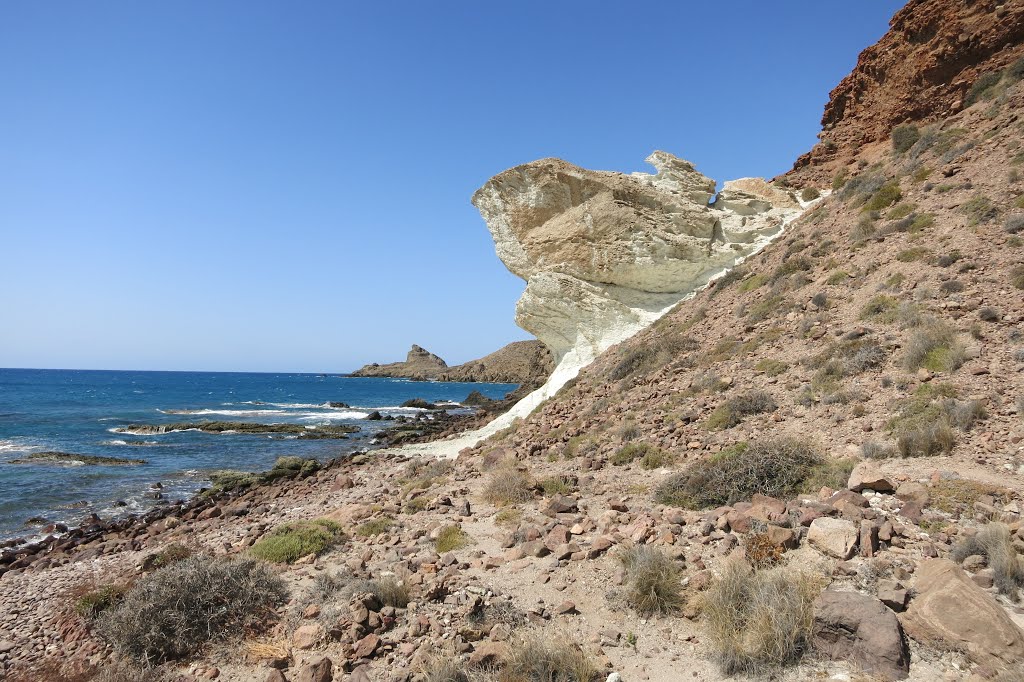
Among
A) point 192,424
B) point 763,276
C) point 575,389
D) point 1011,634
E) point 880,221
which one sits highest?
point 880,221

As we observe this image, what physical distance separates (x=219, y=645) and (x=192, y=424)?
120ft

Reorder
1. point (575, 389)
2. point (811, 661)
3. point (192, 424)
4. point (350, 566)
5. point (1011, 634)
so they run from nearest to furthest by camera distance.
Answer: point (1011, 634) → point (811, 661) → point (350, 566) → point (575, 389) → point (192, 424)

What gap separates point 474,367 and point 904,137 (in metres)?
113

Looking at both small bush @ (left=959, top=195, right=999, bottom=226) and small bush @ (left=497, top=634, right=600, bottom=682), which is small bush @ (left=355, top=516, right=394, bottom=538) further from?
small bush @ (left=959, top=195, right=999, bottom=226)

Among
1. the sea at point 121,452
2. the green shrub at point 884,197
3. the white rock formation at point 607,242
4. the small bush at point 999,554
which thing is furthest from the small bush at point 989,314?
the sea at point 121,452

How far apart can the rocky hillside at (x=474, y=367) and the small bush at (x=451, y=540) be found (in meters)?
83.0

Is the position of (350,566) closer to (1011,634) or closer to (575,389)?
(1011,634)

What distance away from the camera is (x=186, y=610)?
5.51m

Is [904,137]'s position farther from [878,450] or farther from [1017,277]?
[878,450]

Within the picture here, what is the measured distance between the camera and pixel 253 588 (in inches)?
234

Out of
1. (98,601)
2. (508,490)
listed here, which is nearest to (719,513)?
(508,490)

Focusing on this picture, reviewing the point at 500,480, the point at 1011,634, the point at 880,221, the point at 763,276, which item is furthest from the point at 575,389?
the point at 1011,634

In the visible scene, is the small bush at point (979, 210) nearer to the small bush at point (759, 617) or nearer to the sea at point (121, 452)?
the small bush at point (759, 617)

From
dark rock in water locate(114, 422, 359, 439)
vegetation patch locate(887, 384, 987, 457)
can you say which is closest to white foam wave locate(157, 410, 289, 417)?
dark rock in water locate(114, 422, 359, 439)
